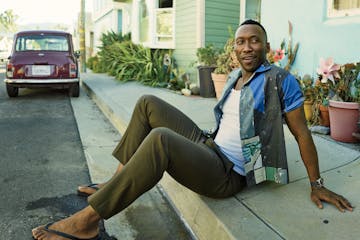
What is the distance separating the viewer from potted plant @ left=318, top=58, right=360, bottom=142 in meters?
3.71

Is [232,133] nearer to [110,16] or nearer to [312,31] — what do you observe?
[312,31]

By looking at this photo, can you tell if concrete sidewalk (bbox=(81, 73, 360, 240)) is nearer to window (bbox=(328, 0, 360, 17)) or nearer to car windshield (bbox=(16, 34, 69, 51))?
window (bbox=(328, 0, 360, 17))

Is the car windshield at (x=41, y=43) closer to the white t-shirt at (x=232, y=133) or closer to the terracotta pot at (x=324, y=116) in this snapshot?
the terracotta pot at (x=324, y=116)

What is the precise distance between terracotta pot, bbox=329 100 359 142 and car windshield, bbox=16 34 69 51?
7.22 m

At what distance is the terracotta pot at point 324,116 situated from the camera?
4.16 m

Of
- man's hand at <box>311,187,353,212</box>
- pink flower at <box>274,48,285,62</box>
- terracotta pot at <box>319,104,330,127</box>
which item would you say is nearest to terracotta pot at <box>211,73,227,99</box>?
pink flower at <box>274,48,285,62</box>

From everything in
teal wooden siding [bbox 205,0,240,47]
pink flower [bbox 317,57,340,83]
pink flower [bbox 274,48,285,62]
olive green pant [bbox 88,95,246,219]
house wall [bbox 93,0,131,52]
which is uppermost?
house wall [bbox 93,0,131,52]

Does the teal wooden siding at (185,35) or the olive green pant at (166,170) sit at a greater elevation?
the teal wooden siding at (185,35)

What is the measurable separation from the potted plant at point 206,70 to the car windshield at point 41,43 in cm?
363

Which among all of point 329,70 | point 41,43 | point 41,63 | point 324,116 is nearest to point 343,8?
point 329,70

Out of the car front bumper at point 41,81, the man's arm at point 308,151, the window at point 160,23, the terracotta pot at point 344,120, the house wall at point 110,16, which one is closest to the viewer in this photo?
the man's arm at point 308,151

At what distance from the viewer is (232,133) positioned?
237 centimetres

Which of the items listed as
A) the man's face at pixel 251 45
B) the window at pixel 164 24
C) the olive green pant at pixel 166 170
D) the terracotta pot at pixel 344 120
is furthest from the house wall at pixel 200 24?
the olive green pant at pixel 166 170

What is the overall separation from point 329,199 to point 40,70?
772 centimetres
